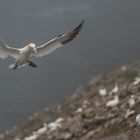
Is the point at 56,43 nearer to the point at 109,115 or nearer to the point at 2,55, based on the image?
the point at 2,55

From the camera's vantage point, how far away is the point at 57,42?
29.7 metres

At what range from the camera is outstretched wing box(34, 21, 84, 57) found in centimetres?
2905

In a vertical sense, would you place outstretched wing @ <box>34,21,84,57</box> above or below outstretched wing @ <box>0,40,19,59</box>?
below

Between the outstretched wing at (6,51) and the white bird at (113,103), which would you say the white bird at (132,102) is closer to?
the white bird at (113,103)

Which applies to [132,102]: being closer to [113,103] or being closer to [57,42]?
[113,103]

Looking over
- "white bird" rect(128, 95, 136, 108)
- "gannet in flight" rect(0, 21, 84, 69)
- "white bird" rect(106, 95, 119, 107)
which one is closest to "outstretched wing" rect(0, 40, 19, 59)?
"gannet in flight" rect(0, 21, 84, 69)

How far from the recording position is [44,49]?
2997cm

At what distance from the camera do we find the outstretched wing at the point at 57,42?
2905 centimetres

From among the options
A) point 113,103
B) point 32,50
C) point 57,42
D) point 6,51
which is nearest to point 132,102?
point 113,103

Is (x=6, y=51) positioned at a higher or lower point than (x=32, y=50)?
higher

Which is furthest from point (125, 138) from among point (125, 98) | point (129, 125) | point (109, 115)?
point (125, 98)

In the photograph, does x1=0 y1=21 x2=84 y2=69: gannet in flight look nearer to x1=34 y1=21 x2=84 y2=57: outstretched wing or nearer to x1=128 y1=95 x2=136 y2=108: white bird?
x1=34 y1=21 x2=84 y2=57: outstretched wing

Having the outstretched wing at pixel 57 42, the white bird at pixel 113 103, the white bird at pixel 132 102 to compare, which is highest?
the white bird at pixel 113 103

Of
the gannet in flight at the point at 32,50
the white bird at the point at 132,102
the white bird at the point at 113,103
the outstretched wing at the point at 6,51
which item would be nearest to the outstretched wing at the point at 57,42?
the gannet in flight at the point at 32,50
